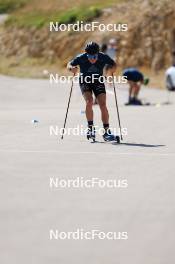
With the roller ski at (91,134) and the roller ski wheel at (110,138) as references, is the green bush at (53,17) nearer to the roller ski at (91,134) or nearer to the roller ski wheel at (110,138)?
the roller ski at (91,134)

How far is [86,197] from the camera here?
9.28 meters

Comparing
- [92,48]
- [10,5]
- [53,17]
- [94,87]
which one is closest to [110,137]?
[94,87]

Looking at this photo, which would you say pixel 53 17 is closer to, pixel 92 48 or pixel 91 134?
pixel 91 134

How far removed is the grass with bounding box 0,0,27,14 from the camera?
5103cm

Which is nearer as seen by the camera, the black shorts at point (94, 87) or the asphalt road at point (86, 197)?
the asphalt road at point (86, 197)

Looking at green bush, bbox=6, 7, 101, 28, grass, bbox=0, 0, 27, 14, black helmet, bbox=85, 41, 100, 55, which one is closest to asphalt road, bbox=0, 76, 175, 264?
black helmet, bbox=85, 41, 100, 55

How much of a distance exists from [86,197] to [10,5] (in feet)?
143

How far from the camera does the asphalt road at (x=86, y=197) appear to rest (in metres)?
7.12

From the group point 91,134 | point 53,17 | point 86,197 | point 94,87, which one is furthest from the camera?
point 53,17

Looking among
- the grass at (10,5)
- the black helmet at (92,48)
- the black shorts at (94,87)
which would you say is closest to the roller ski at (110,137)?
the black shorts at (94,87)

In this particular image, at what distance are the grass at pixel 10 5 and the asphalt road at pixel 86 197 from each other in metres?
34.0

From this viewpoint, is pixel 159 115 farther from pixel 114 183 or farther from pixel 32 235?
pixel 32 235

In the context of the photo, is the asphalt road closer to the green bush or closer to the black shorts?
the black shorts

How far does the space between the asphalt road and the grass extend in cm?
3405
